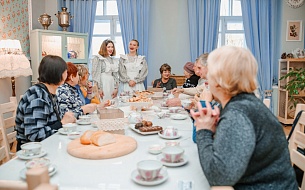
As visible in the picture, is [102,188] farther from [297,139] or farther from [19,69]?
[19,69]

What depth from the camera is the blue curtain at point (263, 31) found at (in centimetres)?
560

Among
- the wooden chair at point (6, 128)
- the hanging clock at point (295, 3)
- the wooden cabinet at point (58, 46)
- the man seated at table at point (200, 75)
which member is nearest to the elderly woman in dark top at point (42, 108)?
the wooden chair at point (6, 128)

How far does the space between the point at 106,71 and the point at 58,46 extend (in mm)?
1321

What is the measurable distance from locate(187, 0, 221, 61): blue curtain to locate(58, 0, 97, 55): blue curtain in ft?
6.11

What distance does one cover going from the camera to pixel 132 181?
1.14m

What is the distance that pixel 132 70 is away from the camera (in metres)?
4.80

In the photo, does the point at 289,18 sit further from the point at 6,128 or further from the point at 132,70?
the point at 6,128

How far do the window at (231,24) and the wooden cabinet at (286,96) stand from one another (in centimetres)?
89

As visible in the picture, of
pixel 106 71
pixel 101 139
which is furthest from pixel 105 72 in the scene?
pixel 101 139

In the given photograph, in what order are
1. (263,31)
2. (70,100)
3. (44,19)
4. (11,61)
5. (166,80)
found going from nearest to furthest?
(70,100), (11,61), (166,80), (44,19), (263,31)

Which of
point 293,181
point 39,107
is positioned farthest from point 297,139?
point 39,107

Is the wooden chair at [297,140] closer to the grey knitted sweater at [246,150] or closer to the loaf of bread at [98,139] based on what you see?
the grey knitted sweater at [246,150]

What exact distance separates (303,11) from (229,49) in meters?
5.30

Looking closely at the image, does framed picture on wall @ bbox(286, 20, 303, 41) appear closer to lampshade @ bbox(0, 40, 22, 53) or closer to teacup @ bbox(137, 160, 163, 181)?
lampshade @ bbox(0, 40, 22, 53)
